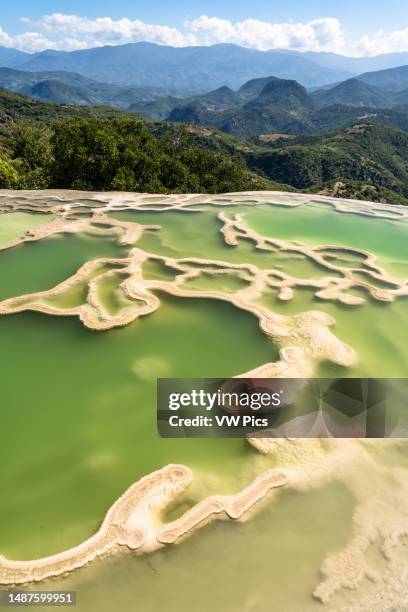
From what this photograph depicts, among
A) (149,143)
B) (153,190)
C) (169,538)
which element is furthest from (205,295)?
(149,143)

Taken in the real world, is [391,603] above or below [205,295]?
below

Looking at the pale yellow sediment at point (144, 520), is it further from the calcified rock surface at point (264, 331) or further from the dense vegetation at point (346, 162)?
the dense vegetation at point (346, 162)

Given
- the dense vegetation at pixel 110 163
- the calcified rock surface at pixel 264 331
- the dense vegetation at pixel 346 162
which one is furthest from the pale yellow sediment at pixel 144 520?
the dense vegetation at pixel 346 162

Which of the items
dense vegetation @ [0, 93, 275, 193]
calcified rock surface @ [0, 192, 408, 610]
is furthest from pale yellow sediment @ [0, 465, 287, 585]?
dense vegetation @ [0, 93, 275, 193]

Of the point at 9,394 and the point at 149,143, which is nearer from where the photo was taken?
the point at 9,394

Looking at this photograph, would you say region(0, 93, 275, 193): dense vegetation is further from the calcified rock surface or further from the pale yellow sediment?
the pale yellow sediment

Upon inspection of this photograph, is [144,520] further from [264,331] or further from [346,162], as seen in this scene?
[346,162]

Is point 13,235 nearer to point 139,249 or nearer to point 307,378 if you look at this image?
point 139,249

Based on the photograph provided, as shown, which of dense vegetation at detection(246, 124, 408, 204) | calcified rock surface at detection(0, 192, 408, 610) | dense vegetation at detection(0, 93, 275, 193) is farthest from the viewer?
dense vegetation at detection(246, 124, 408, 204)
